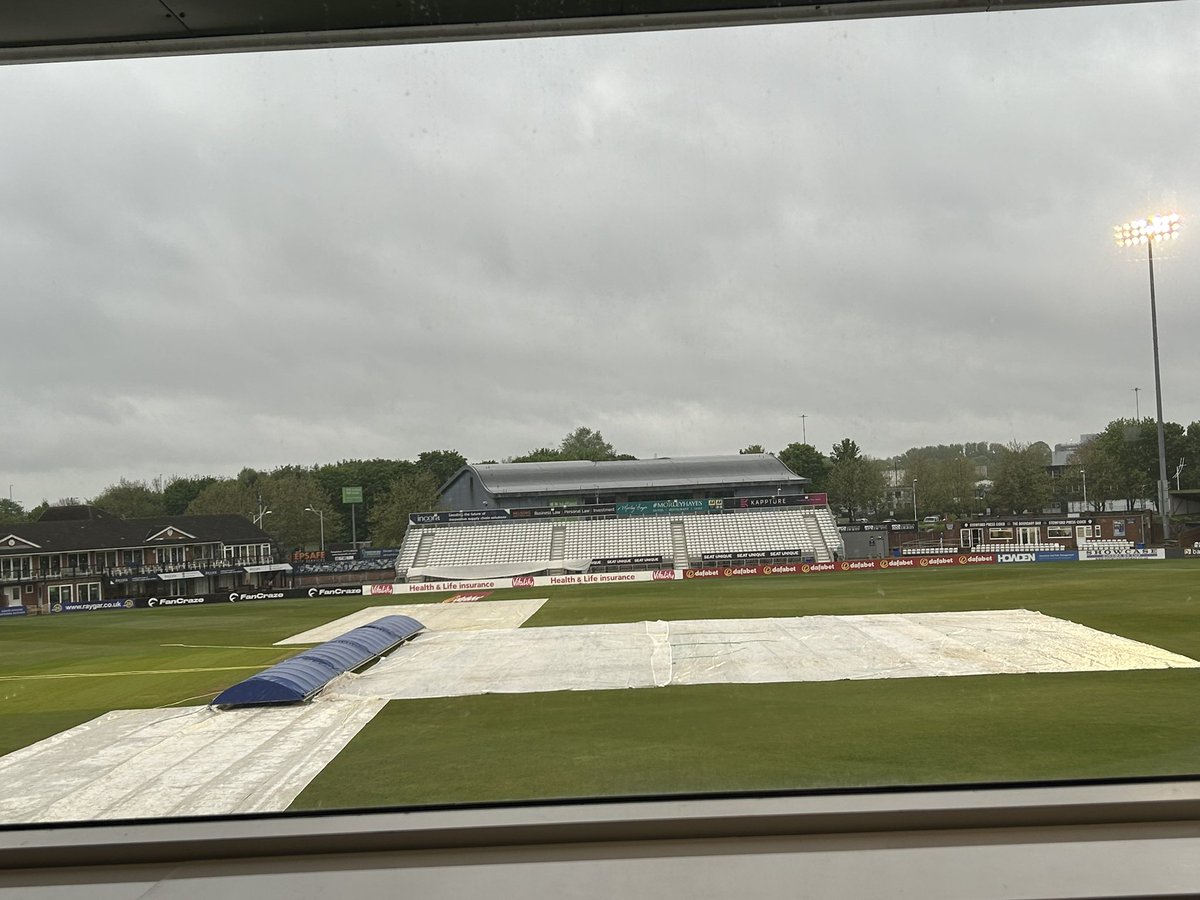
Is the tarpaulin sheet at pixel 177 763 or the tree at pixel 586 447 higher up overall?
the tree at pixel 586 447

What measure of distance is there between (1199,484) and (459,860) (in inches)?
80.2

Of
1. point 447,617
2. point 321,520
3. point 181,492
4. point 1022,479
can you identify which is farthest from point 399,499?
point 447,617

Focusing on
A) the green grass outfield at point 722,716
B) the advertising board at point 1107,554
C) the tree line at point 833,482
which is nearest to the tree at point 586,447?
the tree line at point 833,482

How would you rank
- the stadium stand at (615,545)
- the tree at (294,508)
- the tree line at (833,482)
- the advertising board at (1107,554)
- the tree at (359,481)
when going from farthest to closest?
the stadium stand at (615,545) → the advertising board at (1107,554) → the tree at (359,481) → the tree at (294,508) → the tree line at (833,482)

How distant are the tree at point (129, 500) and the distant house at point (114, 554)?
2.2 inches

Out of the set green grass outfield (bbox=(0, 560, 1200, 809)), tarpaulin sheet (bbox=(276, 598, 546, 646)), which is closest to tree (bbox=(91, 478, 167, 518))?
green grass outfield (bbox=(0, 560, 1200, 809))

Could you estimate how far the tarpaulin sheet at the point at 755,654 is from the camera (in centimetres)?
687

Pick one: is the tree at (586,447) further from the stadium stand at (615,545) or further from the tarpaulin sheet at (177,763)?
the stadium stand at (615,545)

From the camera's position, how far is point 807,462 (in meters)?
2.47

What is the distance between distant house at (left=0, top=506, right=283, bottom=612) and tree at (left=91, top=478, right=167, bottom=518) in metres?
0.06

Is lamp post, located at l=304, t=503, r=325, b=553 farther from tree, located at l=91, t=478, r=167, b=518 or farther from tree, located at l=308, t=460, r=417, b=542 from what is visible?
tree, located at l=91, t=478, r=167, b=518

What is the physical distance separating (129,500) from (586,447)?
1.13m

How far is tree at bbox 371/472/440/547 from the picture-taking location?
7.93 ft

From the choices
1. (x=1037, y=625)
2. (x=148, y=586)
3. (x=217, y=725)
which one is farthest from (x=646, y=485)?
(x=1037, y=625)
